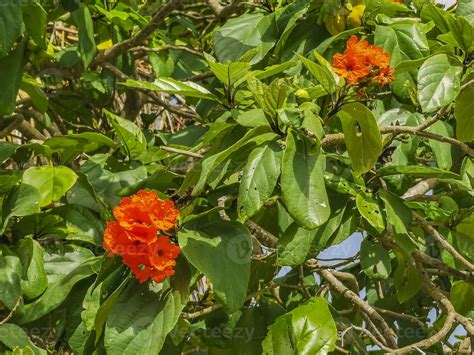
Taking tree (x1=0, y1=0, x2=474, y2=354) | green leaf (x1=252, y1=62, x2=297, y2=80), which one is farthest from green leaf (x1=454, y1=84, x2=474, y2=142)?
green leaf (x1=252, y1=62, x2=297, y2=80)

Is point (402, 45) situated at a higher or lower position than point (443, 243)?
higher

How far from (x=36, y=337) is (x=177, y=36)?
4.53ft

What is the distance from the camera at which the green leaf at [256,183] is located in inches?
55.1

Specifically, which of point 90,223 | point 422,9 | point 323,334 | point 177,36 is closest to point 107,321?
point 323,334

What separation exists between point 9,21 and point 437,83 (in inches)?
32.4

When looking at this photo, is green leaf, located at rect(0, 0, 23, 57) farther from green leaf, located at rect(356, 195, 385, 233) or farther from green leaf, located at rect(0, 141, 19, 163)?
green leaf, located at rect(356, 195, 385, 233)

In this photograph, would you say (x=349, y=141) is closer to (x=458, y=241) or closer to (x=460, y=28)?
(x=460, y=28)

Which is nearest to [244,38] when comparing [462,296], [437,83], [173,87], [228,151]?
[173,87]

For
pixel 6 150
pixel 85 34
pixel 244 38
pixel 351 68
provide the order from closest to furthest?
pixel 351 68 → pixel 6 150 → pixel 244 38 → pixel 85 34

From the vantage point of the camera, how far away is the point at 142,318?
4.81ft

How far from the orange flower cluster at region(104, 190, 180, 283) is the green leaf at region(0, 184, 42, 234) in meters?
0.32

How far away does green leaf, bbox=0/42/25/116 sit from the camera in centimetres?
202

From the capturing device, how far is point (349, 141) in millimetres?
1576

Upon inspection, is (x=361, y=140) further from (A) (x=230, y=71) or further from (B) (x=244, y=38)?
(B) (x=244, y=38)
